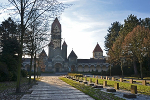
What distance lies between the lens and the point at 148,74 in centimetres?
3956

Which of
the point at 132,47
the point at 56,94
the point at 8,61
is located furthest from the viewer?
the point at 132,47

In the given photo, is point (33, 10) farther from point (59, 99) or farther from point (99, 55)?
point (99, 55)

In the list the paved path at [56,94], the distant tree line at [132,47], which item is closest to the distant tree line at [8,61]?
the paved path at [56,94]

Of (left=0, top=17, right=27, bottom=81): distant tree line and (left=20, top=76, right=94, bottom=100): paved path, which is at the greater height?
(left=0, top=17, right=27, bottom=81): distant tree line

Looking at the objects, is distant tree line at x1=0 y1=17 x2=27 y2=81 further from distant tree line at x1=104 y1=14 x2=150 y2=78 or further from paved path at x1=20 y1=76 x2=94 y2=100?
distant tree line at x1=104 y1=14 x2=150 y2=78

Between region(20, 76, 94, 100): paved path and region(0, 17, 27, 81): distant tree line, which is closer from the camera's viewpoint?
region(20, 76, 94, 100): paved path

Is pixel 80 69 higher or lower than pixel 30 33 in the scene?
lower

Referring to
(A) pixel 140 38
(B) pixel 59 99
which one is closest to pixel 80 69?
(A) pixel 140 38

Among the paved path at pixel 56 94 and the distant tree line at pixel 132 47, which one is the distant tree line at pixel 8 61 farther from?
the distant tree line at pixel 132 47

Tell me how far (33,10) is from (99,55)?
8247cm

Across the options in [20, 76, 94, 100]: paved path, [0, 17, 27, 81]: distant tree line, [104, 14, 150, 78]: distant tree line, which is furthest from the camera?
[104, 14, 150, 78]: distant tree line

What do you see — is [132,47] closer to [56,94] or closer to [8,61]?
[8,61]

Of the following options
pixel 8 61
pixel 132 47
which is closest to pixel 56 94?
pixel 8 61

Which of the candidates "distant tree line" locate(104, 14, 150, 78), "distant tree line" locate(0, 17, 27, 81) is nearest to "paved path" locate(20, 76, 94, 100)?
"distant tree line" locate(0, 17, 27, 81)
